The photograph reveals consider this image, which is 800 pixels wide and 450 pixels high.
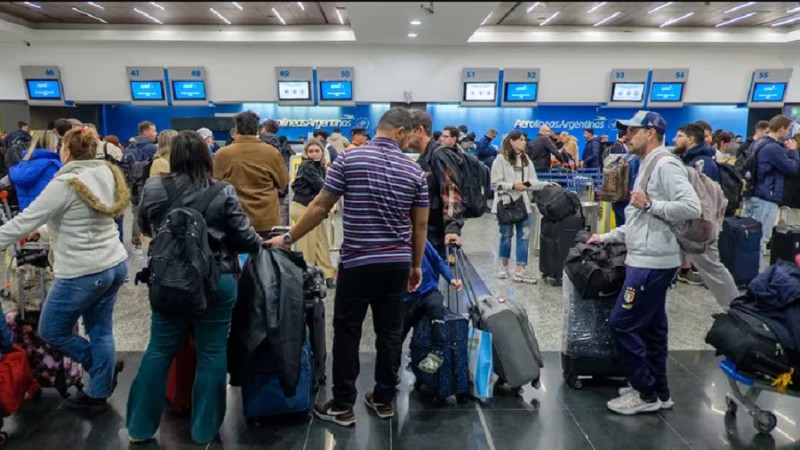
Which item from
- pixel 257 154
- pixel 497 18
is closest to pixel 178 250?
pixel 257 154

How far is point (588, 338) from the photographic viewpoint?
3326mm

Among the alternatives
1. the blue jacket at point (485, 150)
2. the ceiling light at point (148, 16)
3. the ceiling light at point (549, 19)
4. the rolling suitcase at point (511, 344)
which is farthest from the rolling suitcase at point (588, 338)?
the ceiling light at point (148, 16)

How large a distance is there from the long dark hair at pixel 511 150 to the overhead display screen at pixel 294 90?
7.67 m

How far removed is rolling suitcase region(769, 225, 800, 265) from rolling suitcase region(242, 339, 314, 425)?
5.61 m

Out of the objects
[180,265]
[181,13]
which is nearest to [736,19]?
[181,13]

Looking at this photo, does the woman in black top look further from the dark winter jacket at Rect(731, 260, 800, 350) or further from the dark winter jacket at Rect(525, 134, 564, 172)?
the dark winter jacket at Rect(525, 134, 564, 172)

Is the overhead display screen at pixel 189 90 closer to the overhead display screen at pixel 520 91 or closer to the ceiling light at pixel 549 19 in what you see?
the overhead display screen at pixel 520 91

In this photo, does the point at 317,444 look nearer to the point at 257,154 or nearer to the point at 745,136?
the point at 257,154

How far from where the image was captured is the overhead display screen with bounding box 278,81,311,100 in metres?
12.1

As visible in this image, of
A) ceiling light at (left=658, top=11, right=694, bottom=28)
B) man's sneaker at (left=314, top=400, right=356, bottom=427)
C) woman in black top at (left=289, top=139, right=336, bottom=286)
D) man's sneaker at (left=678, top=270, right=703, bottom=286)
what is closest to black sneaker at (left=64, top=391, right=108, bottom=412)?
man's sneaker at (left=314, top=400, right=356, bottom=427)

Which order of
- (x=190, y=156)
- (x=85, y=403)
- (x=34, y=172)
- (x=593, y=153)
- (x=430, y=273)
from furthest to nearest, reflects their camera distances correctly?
(x=593, y=153) → (x=34, y=172) → (x=430, y=273) → (x=85, y=403) → (x=190, y=156)

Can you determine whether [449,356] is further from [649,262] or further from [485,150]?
[485,150]

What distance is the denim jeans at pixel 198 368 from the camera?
257 cm

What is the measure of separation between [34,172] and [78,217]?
1968mm
